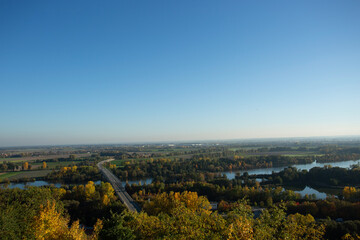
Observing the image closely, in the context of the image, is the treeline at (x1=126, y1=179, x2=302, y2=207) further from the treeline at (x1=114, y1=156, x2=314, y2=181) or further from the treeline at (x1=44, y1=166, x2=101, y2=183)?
the treeline at (x1=44, y1=166, x2=101, y2=183)

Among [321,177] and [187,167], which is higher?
[187,167]

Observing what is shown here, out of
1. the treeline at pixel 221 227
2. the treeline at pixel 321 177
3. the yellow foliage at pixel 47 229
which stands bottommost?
the treeline at pixel 321 177

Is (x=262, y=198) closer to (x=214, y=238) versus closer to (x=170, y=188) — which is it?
(x=170, y=188)

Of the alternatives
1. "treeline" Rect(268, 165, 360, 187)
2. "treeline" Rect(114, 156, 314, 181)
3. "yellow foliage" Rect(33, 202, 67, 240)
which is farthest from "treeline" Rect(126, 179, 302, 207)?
"yellow foliage" Rect(33, 202, 67, 240)

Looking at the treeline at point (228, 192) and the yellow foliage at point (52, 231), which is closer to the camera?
the yellow foliage at point (52, 231)

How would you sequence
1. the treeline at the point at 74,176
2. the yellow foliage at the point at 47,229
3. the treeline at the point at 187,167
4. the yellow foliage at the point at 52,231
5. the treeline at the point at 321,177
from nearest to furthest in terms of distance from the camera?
the yellow foliage at the point at 52,231 → the yellow foliage at the point at 47,229 → the treeline at the point at 321,177 → the treeline at the point at 74,176 → the treeline at the point at 187,167

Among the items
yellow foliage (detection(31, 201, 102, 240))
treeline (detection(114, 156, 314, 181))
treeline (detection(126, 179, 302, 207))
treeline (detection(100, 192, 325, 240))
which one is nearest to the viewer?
treeline (detection(100, 192, 325, 240))

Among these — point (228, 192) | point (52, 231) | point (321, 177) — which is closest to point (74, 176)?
point (228, 192)

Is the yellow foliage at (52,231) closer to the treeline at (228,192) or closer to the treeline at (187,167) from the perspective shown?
the treeline at (228,192)

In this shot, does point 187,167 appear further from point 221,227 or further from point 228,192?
point 221,227

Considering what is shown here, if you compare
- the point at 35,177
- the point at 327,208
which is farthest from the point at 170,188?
the point at 35,177

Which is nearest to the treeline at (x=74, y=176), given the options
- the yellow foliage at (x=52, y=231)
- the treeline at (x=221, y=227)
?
the yellow foliage at (x=52, y=231)
